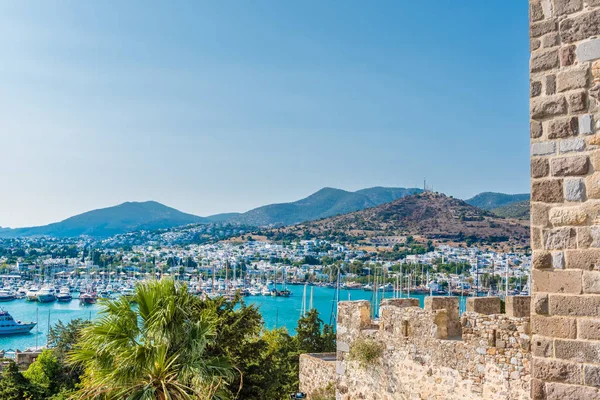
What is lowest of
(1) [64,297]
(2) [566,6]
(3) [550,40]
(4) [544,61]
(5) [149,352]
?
(1) [64,297]

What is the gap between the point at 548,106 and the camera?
4094 mm

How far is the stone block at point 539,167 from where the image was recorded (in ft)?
13.4

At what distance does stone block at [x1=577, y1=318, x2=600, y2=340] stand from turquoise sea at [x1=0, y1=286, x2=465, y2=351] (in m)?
65.0

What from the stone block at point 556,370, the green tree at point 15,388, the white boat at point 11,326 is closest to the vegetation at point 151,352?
the stone block at point 556,370

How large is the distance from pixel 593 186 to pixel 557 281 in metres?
0.66

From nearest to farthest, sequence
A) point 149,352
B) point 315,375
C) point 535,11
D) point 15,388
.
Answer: point 535,11, point 149,352, point 315,375, point 15,388

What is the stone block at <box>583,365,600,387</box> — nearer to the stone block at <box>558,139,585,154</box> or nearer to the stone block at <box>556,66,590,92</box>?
the stone block at <box>558,139,585,154</box>

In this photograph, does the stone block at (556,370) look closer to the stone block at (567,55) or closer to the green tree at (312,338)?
the stone block at (567,55)

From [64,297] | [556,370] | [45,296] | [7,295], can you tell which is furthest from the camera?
[7,295]

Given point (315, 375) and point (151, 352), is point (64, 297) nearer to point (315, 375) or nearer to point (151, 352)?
point (315, 375)

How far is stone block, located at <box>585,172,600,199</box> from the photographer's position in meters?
3.89

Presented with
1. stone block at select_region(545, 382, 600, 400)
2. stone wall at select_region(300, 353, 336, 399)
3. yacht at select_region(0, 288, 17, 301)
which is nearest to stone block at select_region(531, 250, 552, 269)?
stone block at select_region(545, 382, 600, 400)

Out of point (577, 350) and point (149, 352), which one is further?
point (149, 352)

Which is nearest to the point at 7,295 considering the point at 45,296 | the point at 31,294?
the point at 31,294
